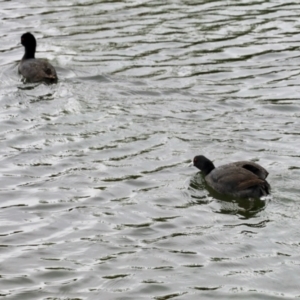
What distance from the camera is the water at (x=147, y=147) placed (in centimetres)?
1118

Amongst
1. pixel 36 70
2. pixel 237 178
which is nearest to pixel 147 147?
pixel 237 178

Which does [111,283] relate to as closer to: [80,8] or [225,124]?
[225,124]

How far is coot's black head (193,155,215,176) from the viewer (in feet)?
46.6

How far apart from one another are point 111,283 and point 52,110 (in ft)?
21.0

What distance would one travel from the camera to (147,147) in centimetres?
1516

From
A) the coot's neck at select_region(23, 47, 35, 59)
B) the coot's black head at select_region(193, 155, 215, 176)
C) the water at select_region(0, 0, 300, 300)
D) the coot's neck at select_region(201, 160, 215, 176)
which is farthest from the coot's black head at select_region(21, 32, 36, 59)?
the coot's neck at select_region(201, 160, 215, 176)

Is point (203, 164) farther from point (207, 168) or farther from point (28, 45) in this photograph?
point (28, 45)

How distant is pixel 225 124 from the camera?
16016mm

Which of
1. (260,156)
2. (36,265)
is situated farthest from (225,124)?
(36,265)

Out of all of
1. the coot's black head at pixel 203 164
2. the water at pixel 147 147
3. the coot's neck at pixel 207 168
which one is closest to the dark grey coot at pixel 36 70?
the water at pixel 147 147

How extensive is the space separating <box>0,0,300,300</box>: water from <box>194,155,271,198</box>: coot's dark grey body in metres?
0.20

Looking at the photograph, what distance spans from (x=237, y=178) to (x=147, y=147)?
80.7 inches

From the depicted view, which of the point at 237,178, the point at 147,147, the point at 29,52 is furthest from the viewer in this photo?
the point at 29,52

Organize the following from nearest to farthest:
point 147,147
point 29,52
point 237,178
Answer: point 237,178 → point 147,147 → point 29,52
